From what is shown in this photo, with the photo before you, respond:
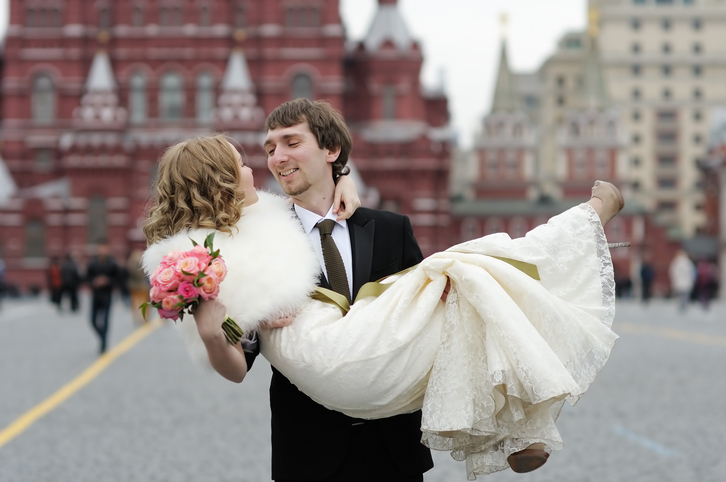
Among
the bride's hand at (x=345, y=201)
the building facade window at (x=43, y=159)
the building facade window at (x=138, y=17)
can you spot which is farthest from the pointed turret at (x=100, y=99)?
the bride's hand at (x=345, y=201)

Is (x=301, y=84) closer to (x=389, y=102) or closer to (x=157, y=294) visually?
(x=389, y=102)

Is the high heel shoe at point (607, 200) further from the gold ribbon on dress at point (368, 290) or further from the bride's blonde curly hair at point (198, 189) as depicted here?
the bride's blonde curly hair at point (198, 189)

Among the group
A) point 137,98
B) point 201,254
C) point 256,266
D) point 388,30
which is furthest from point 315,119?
point 388,30

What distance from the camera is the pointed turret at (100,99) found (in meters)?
52.5

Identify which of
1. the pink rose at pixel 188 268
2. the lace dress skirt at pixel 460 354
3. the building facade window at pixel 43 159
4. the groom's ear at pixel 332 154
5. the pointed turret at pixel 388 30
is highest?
the pointed turret at pixel 388 30

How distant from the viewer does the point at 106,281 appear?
1692 cm

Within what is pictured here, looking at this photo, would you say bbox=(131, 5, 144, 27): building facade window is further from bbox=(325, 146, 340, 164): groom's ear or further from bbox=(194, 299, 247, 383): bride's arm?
bbox=(194, 299, 247, 383): bride's arm

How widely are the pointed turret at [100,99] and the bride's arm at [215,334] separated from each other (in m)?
50.7

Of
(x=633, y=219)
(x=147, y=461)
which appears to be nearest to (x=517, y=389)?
(x=147, y=461)

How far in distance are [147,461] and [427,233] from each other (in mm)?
46706

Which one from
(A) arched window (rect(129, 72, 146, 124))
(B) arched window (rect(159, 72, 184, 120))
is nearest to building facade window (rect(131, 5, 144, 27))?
(A) arched window (rect(129, 72, 146, 124))

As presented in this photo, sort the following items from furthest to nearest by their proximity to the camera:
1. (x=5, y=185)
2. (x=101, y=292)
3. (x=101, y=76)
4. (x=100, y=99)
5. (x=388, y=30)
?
1. (x=388, y=30)
2. (x=5, y=185)
3. (x=101, y=76)
4. (x=100, y=99)
5. (x=101, y=292)

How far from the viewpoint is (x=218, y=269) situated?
3.22 metres

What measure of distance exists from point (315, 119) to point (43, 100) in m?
55.2
